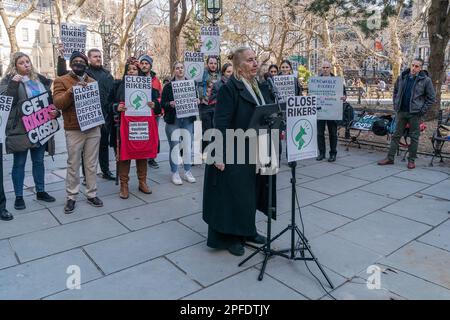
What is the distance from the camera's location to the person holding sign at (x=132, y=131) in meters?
5.49

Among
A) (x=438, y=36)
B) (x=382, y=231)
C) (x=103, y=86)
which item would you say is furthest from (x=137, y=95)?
(x=438, y=36)

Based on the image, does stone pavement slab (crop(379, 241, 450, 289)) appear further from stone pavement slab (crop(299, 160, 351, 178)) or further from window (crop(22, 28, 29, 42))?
window (crop(22, 28, 29, 42))

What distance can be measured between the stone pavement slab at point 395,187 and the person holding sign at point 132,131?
129 inches

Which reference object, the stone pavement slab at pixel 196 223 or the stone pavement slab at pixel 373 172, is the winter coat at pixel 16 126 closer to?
the stone pavement slab at pixel 196 223

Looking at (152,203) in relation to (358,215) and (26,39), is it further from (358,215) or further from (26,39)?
(26,39)

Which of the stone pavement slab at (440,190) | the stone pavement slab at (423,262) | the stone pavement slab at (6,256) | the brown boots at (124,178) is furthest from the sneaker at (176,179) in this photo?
the stone pavement slab at (440,190)

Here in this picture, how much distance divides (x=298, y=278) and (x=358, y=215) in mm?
1875

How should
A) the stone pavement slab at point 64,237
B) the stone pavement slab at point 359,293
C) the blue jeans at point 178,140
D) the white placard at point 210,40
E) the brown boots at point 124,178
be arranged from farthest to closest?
1. the white placard at point 210,40
2. the blue jeans at point 178,140
3. the brown boots at point 124,178
4. the stone pavement slab at point 64,237
5. the stone pavement slab at point 359,293

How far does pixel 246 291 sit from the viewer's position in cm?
327

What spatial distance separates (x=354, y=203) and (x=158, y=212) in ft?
8.60

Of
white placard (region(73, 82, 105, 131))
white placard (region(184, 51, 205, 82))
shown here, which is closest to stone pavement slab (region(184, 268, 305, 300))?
white placard (region(73, 82, 105, 131))

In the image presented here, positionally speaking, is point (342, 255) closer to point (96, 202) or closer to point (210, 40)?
point (96, 202)

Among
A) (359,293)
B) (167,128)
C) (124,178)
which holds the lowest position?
(359,293)

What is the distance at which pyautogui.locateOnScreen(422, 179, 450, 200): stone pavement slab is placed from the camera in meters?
5.77
